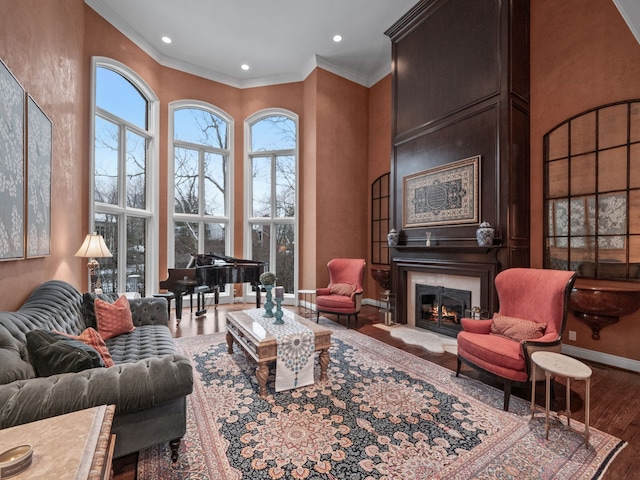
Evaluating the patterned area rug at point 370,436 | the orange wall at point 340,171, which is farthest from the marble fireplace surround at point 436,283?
the orange wall at point 340,171

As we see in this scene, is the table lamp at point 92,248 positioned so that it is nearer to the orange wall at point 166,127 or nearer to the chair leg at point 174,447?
the orange wall at point 166,127

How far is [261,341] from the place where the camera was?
2598 mm

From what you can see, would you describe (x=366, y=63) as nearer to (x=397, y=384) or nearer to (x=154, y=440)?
(x=397, y=384)

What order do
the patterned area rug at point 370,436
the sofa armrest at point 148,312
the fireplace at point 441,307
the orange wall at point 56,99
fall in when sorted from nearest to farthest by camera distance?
the patterned area rug at point 370,436 < the orange wall at point 56,99 < the sofa armrest at point 148,312 < the fireplace at point 441,307

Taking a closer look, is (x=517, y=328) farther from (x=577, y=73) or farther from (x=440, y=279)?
(x=577, y=73)

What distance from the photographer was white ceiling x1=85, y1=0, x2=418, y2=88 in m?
4.61

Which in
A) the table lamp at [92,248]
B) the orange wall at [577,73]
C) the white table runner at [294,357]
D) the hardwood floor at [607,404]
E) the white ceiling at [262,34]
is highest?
the white ceiling at [262,34]

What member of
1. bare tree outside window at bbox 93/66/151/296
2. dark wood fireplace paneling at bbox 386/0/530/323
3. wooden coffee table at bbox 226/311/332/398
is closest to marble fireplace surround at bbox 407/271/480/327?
dark wood fireplace paneling at bbox 386/0/530/323

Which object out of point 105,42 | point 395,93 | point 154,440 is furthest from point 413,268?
point 105,42

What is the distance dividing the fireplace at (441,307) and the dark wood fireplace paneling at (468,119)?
30 centimetres

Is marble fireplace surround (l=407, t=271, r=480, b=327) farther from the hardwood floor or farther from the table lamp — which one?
the table lamp

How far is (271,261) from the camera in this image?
6.58 m

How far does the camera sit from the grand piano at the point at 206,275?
469cm

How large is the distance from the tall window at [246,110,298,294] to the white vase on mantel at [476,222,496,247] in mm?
3856
